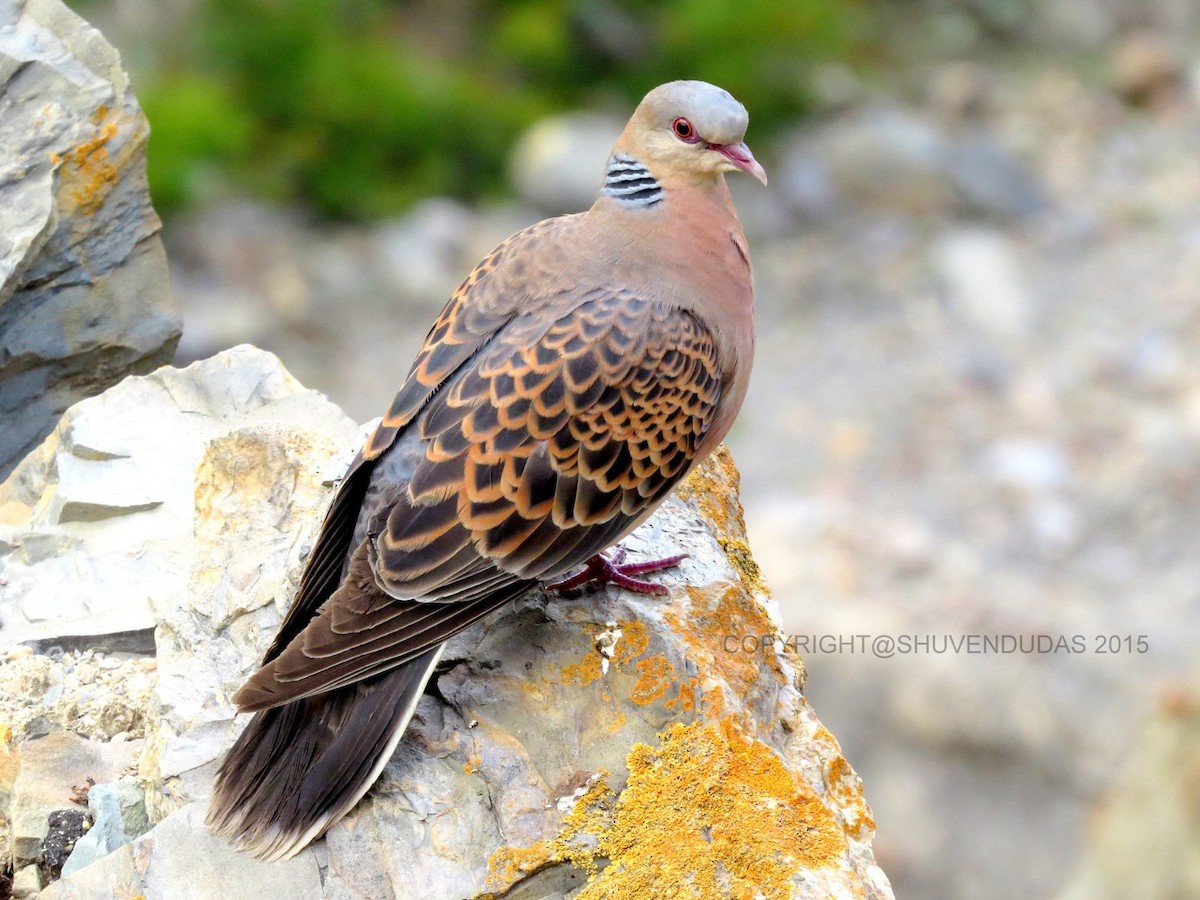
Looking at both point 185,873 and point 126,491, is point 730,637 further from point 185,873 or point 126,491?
point 126,491

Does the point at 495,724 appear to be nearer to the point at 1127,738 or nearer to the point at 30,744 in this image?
the point at 30,744

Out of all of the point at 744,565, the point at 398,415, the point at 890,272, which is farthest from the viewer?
the point at 890,272

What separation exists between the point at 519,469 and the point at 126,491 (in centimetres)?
158

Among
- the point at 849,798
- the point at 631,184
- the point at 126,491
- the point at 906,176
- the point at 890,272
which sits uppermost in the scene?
the point at 906,176

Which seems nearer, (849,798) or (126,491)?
(849,798)

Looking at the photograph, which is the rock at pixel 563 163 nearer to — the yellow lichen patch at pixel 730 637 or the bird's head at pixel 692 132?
the bird's head at pixel 692 132

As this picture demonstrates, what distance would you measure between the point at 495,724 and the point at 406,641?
1.16 feet

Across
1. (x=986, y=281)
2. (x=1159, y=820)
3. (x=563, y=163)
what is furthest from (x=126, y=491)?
(x=986, y=281)

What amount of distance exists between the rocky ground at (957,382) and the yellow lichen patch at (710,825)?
434 centimetres

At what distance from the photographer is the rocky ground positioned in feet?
26.3

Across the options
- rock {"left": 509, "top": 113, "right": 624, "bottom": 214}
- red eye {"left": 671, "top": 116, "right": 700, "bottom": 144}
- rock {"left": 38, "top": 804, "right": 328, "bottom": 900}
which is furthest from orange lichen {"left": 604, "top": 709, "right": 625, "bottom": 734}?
rock {"left": 509, "top": 113, "right": 624, "bottom": 214}

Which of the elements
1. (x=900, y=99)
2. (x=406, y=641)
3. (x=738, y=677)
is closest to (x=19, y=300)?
(x=406, y=641)

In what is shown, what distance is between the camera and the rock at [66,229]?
4699mm

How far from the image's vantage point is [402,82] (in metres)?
12.1
